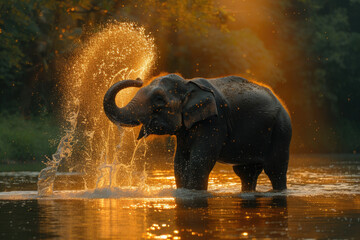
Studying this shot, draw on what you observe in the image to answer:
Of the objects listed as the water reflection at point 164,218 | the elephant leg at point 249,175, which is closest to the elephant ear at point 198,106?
the water reflection at point 164,218

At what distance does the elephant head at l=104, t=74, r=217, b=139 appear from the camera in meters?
15.6

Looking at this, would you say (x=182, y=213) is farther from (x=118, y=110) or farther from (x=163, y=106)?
(x=163, y=106)

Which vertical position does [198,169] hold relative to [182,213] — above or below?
above

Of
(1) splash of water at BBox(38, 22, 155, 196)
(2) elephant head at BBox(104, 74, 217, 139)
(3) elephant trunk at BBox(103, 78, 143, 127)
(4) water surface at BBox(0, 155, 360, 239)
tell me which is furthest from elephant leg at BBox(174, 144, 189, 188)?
(1) splash of water at BBox(38, 22, 155, 196)

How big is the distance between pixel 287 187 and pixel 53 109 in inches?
953

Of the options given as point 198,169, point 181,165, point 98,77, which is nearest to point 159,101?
point 181,165

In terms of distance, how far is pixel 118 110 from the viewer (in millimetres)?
15531

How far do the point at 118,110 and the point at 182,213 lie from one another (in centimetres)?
348

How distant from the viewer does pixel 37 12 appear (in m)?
40.9

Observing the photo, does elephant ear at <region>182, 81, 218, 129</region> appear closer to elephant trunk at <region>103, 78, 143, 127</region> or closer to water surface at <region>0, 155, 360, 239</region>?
elephant trunk at <region>103, 78, 143, 127</region>

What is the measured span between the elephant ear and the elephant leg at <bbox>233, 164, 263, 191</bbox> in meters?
2.15

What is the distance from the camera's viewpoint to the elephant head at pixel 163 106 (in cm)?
1556

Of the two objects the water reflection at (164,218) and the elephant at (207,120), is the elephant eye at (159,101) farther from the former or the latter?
the water reflection at (164,218)

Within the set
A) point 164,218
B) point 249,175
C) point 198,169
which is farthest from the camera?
point 249,175
